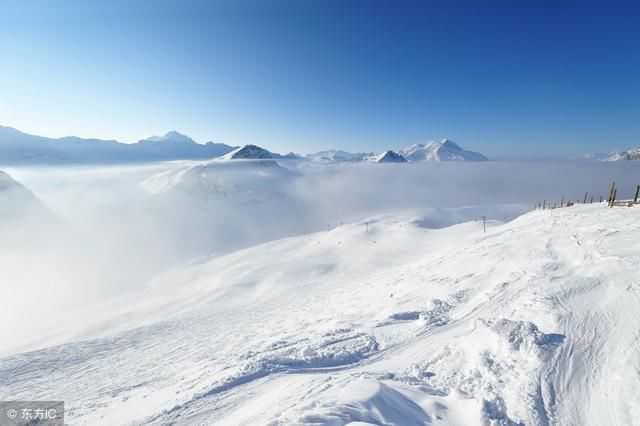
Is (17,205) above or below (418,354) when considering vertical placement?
below

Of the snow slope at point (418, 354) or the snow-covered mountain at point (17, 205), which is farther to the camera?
the snow-covered mountain at point (17, 205)

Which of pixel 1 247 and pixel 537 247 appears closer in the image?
pixel 537 247

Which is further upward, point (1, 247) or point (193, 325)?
point (193, 325)

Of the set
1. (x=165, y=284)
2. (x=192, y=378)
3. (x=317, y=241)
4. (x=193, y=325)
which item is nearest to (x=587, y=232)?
(x=192, y=378)

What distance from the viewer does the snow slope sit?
6.34 metres

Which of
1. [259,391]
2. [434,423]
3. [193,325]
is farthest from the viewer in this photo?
[193,325]

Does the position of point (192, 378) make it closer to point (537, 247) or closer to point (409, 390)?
point (409, 390)

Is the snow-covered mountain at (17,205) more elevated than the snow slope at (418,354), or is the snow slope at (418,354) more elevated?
the snow slope at (418,354)

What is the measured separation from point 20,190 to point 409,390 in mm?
158361

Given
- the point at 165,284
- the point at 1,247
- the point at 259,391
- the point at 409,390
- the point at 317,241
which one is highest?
the point at 409,390

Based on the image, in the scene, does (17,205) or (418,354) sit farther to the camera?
(17,205)

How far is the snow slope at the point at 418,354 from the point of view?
634 centimetres

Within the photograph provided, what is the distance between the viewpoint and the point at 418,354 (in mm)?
9172

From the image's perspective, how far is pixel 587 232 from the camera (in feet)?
50.7
